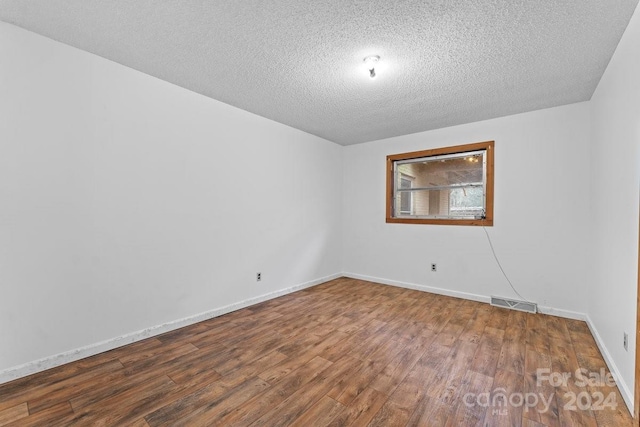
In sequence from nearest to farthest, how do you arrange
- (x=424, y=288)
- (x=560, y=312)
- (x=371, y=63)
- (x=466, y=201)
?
(x=371, y=63)
(x=560, y=312)
(x=466, y=201)
(x=424, y=288)

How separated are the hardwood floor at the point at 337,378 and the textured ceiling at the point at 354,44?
2.47 meters

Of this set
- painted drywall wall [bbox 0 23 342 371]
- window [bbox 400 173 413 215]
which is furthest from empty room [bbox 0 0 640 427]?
window [bbox 400 173 413 215]

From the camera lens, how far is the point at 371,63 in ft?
7.58

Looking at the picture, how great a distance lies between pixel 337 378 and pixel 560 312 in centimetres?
298

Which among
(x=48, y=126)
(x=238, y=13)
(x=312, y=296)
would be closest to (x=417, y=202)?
(x=312, y=296)

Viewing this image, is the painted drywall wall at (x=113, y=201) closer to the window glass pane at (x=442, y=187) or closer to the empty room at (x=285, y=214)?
the empty room at (x=285, y=214)

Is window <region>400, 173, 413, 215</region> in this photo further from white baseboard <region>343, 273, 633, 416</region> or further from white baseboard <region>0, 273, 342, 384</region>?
white baseboard <region>0, 273, 342, 384</region>

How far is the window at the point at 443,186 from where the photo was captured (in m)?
3.80

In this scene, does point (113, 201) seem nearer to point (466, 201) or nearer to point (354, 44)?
point (354, 44)

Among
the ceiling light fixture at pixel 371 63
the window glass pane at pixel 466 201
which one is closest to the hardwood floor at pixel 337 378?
the window glass pane at pixel 466 201

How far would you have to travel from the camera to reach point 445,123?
12.7 ft

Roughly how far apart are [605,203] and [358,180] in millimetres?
3274

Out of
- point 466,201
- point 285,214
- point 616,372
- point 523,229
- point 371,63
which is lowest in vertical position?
point 616,372

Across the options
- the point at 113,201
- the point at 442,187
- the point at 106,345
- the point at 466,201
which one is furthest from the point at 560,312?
the point at 113,201
